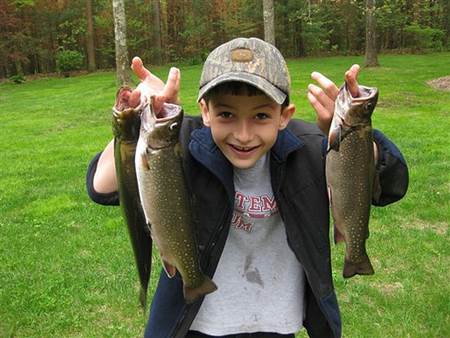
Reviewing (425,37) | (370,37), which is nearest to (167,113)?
(370,37)

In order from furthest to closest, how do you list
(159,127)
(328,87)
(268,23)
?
(268,23) → (328,87) → (159,127)

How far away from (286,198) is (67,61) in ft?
116

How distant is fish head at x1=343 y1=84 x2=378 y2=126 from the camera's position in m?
1.84

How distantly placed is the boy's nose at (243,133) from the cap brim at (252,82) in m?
0.15

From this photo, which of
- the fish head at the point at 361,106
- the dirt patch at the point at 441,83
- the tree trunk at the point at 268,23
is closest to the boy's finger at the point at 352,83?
the fish head at the point at 361,106

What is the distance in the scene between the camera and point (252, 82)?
2.11 m

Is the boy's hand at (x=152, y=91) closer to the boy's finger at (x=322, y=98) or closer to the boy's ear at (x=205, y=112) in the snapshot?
the boy's ear at (x=205, y=112)

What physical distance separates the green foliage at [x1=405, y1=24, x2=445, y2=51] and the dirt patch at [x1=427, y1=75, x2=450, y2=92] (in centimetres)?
1855

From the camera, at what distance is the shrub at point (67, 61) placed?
35.5 m

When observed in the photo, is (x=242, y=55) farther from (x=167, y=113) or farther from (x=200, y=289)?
(x=200, y=289)

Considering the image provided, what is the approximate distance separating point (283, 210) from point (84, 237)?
14.9 ft

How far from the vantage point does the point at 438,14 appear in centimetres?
4116

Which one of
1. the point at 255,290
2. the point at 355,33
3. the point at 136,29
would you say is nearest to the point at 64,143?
the point at 255,290

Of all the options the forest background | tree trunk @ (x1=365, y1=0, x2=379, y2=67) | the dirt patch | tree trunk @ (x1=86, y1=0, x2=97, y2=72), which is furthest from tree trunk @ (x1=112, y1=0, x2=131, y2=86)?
tree trunk @ (x1=86, y1=0, x2=97, y2=72)
